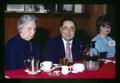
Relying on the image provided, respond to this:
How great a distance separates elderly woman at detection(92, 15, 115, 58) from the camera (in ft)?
13.4

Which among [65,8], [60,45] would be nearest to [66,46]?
[60,45]

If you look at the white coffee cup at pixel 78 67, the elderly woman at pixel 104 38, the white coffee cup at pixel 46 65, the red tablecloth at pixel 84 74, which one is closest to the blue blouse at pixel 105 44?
the elderly woman at pixel 104 38

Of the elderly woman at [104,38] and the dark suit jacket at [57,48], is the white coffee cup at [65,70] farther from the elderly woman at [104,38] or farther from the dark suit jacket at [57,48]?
the elderly woman at [104,38]

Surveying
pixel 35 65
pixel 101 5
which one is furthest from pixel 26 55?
pixel 101 5

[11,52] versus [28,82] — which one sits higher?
[11,52]

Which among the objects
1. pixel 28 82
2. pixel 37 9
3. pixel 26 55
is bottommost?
pixel 28 82

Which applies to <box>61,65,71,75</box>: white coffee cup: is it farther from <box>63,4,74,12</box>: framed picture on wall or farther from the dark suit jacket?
<box>63,4,74,12</box>: framed picture on wall

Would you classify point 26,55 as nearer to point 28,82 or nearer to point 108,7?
point 28,82

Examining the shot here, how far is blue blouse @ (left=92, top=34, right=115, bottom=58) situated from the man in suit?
0.51ft

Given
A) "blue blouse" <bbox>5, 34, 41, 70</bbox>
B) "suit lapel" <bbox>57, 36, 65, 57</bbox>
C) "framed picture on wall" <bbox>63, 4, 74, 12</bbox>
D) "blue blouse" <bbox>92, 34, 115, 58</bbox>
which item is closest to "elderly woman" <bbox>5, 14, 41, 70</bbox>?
"blue blouse" <bbox>5, 34, 41, 70</bbox>

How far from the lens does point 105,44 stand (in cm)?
411

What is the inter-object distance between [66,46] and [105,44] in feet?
1.24

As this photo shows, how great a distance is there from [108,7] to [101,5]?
0.25 ft

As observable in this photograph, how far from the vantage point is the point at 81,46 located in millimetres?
4082
